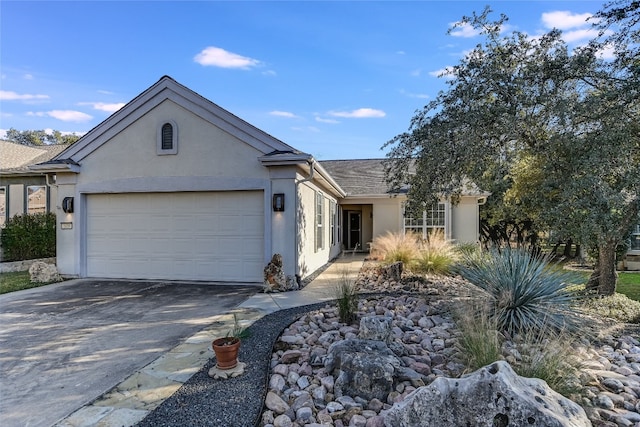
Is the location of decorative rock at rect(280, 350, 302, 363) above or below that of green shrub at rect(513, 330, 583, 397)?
below

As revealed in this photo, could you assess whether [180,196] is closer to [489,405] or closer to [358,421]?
[358,421]

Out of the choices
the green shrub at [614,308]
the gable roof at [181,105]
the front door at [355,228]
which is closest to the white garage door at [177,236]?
the gable roof at [181,105]

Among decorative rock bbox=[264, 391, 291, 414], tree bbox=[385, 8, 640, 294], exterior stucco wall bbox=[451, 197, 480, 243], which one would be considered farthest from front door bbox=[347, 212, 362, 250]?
decorative rock bbox=[264, 391, 291, 414]

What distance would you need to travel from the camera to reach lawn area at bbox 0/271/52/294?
8.35 m

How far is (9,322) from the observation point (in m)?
5.61

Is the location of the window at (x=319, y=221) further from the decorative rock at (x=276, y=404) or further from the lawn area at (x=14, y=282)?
the decorative rock at (x=276, y=404)

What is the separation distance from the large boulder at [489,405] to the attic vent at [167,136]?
8.26 m

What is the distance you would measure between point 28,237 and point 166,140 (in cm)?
744

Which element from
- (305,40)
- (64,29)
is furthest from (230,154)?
(64,29)

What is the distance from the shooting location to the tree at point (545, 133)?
201 inches

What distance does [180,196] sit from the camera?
29.8 ft

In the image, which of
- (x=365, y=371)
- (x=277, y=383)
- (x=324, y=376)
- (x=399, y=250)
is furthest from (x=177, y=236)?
(x=365, y=371)

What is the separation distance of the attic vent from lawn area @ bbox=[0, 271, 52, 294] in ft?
14.9

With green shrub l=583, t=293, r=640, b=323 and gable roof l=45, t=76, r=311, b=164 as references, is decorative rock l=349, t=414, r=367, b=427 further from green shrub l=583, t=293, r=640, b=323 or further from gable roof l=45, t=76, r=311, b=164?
gable roof l=45, t=76, r=311, b=164
